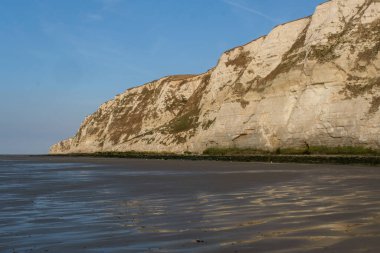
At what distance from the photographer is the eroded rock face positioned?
116 ft

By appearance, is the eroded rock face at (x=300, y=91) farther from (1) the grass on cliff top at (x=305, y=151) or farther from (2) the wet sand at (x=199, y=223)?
(2) the wet sand at (x=199, y=223)

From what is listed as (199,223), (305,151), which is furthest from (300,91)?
(199,223)

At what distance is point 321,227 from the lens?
259 inches

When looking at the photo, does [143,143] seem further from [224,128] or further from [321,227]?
[321,227]

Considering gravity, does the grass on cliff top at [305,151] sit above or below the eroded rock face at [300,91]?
below

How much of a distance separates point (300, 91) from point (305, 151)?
689cm

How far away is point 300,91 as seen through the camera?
42250mm

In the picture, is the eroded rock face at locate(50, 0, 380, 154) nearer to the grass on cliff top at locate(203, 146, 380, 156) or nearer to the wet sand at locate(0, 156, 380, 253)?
the grass on cliff top at locate(203, 146, 380, 156)

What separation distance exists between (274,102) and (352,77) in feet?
28.8

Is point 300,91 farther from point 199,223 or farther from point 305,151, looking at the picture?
point 199,223

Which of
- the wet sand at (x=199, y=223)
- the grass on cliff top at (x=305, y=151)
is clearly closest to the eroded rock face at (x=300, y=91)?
the grass on cliff top at (x=305, y=151)

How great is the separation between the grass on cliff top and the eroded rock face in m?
0.51

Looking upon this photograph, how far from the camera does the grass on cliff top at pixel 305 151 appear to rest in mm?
32347

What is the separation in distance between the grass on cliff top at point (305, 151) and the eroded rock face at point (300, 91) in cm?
51
